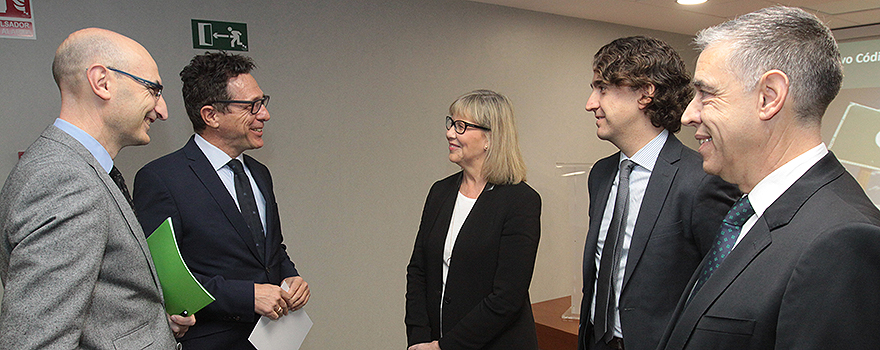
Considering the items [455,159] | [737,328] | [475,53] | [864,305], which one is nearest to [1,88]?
[455,159]

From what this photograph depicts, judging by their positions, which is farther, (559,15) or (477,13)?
(559,15)

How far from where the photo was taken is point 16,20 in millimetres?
2451

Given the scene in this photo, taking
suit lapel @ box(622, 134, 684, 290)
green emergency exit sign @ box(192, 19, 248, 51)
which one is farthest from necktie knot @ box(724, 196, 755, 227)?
green emergency exit sign @ box(192, 19, 248, 51)

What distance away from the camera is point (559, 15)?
14.4 feet

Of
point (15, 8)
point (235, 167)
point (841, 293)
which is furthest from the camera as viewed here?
point (15, 8)

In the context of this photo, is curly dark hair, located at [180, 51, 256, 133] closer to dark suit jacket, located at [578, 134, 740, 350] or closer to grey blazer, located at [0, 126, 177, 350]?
grey blazer, located at [0, 126, 177, 350]

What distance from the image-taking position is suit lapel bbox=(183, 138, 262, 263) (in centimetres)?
192

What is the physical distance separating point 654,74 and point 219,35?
2.30m

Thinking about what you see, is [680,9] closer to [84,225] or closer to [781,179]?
[781,179]

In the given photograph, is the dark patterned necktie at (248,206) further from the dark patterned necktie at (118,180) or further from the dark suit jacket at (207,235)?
the dark patterned necktie at (118,180)

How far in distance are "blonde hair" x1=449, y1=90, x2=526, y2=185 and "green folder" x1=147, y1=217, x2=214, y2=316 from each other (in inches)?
45.0

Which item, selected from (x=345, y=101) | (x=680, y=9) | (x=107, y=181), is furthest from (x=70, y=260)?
(x=680, y=9)

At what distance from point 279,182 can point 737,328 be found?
264 centimetres

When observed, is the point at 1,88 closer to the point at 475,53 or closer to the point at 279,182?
the point at 279,182
